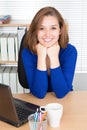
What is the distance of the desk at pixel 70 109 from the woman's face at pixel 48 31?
13.3 inches

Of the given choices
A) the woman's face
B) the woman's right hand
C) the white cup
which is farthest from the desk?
the woman's face

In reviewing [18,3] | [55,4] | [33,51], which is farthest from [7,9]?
[33,51]

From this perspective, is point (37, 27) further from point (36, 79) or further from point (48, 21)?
point (36, 79)

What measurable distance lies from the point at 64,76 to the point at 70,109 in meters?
0.30

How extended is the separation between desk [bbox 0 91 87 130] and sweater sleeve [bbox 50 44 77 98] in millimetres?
39

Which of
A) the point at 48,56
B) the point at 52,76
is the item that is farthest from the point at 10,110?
the point at 48,56

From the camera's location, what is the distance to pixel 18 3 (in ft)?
9.39

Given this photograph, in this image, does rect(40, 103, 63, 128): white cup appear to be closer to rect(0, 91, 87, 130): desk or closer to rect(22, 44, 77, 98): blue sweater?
rect(0, 91, 87, 130): desk

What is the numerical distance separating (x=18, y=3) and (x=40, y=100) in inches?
61.6

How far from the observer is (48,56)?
175cm

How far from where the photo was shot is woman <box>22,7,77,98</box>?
1.65m

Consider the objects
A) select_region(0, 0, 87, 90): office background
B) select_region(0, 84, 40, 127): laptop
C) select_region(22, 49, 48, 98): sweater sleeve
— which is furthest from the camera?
select_region(0, 0, 87, 90): office background

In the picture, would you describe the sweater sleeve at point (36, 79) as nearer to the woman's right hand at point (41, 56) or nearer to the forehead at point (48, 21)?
the woman's right hand at point (41, 56)

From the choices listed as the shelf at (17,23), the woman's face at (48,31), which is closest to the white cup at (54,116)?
the woman's face at (48,31)
